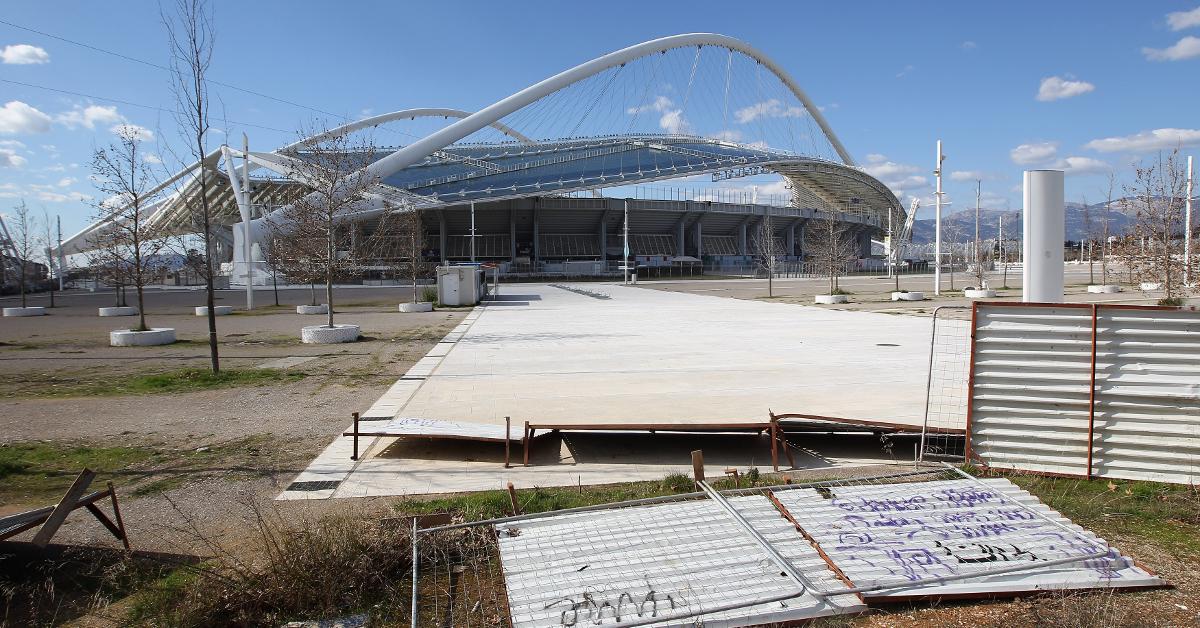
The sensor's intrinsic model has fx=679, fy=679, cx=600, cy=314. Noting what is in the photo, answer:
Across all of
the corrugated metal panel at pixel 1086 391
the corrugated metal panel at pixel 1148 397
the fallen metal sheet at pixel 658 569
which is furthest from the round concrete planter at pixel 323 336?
the corrugated metal panel at pixel 1148 397

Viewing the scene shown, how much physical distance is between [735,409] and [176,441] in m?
7.21

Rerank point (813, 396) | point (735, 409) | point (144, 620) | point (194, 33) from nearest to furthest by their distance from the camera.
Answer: point (144, 620) → point (735, 409) → point (813, 396) → point (194, 33)

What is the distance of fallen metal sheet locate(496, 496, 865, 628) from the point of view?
3889 mm

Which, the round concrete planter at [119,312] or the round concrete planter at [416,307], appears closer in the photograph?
the round concrete planter at [119,312]

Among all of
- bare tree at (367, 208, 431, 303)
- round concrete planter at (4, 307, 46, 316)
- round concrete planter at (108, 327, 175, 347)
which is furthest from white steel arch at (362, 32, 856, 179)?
round concrete planter at (108, 327, 175, 347)

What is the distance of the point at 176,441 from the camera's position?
8.37 meters

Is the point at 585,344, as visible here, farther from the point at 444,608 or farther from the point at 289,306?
the point at 289,306

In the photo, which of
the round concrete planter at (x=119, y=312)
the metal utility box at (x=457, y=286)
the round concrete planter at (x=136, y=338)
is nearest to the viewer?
the round concrete planter at (x=136, y=338)

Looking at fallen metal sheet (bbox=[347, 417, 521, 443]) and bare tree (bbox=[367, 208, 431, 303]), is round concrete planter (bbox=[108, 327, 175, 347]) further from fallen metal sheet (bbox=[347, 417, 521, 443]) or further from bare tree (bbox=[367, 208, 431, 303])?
fallen metal sheet (bbox=[347, 417, 521, 443])

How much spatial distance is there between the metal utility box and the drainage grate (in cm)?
2979

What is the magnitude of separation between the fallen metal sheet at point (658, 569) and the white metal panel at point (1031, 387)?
2.83 meters

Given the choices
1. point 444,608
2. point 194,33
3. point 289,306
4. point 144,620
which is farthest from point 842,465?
point 289,306

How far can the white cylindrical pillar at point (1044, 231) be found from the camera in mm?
8641

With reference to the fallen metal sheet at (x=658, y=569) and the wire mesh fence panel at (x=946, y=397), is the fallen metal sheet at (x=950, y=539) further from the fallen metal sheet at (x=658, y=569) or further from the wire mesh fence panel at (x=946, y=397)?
the wire mesh fence panel at (x=946, y=397)
